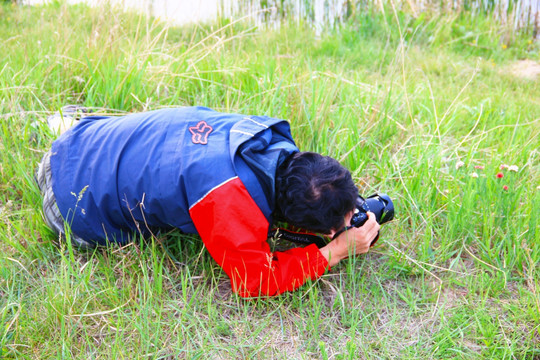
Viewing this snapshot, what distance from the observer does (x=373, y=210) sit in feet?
7.47

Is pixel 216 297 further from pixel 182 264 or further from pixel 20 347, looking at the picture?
pixel 20 347

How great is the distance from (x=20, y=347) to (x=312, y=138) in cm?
168

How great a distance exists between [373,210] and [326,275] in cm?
35

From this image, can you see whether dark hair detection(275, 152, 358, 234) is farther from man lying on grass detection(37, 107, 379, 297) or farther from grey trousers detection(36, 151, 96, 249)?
grey trousers detection(36, 151, 96, 249)

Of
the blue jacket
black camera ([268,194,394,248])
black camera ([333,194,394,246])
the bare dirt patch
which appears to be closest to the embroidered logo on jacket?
the blue jacket

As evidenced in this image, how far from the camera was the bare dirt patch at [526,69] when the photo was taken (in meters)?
4.26

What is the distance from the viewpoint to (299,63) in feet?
11.7

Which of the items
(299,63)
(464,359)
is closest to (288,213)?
(464,359)

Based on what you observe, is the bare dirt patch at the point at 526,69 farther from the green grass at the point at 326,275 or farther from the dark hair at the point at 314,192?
the dark hair at the point at 314,192

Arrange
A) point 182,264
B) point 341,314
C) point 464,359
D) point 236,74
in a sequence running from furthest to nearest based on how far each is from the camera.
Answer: point 236,74 → point 182,264 → point 341,314 → point 464,359

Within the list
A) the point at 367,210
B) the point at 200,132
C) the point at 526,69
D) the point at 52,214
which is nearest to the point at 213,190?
the point at 200,132

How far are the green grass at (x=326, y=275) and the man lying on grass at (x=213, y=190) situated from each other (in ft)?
0.45

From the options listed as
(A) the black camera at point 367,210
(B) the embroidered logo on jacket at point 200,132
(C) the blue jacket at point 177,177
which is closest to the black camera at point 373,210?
(A) the black camera at point 367,210

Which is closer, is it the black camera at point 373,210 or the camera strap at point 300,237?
the black camera at point 373,210
